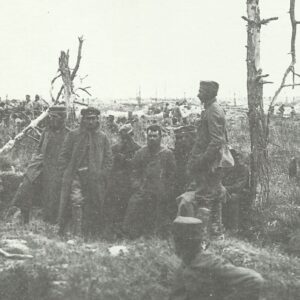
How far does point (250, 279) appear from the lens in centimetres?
371

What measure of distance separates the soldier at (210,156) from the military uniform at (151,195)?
134cm

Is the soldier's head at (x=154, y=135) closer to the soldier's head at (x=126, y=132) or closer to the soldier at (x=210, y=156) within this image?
the soldier's head at (x=126, y=132)

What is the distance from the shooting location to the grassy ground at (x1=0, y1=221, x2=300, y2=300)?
5.96 m

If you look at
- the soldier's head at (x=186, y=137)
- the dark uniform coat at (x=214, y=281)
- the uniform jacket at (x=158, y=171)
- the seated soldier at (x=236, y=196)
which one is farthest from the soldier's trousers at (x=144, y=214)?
the dark uniform coat at (x=214, y=281)

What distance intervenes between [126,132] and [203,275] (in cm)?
583

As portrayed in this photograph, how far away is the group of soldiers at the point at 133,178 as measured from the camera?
7375 mm

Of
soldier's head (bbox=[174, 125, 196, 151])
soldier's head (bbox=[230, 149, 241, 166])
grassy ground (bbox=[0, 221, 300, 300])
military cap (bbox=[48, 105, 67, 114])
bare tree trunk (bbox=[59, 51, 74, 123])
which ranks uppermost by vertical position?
bare tree trunk (bbox=[59, 51, 74, 123])

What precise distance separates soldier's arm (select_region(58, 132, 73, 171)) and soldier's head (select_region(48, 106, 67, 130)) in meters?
0.69

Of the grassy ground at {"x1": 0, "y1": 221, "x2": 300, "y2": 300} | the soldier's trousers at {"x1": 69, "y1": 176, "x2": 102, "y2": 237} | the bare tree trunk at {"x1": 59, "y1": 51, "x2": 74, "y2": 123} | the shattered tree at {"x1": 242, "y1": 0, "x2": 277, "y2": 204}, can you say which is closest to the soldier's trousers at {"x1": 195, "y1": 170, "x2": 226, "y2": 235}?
the grassy ground at {"x1": 0, "y1": 221, "x2": 300, "y2": 300}

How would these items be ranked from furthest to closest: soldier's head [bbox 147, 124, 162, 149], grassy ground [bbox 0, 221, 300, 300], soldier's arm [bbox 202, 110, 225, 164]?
1. soldier's head [bbox 147, 124, 162, 149]
2. soldier's arm [bbox 202, 110, 225, 164]
3. grassy ground [bbox 0, 221, 300, 300]

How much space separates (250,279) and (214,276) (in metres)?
0.30

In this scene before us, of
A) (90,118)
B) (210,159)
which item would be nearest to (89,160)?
(90,118)

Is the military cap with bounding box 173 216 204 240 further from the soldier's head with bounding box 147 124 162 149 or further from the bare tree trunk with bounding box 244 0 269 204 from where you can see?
the bare tree trunk with bounding box 244 0 269 204

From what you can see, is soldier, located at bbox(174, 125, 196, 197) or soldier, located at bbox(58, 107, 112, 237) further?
soldier, located at bbox(174, 125, 196, 197)
